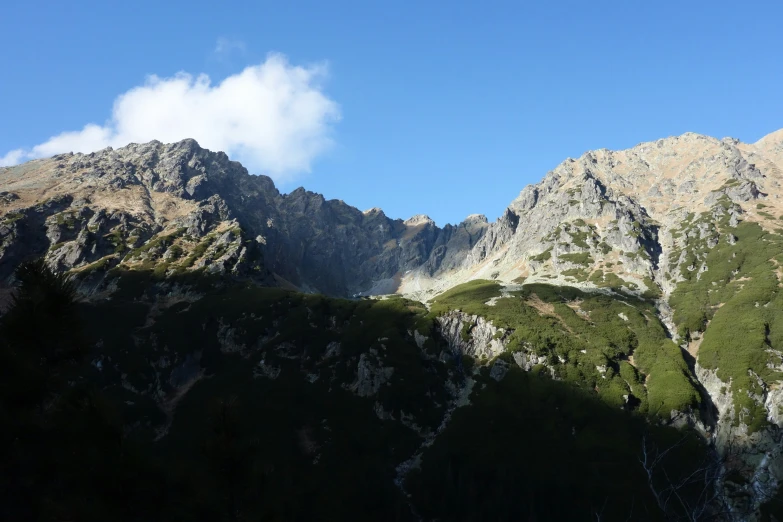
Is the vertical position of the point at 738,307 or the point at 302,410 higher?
the point at 738,307

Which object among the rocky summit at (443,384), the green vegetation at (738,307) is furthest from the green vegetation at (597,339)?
the green vegetation at (738,307)

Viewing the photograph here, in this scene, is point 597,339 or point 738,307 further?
point 597,339

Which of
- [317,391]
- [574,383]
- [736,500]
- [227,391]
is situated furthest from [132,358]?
[736,500]

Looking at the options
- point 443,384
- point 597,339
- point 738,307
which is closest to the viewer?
point 443,384

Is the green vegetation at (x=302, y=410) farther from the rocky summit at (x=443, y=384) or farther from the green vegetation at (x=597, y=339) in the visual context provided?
the green vegetation at (x=597, y=339)

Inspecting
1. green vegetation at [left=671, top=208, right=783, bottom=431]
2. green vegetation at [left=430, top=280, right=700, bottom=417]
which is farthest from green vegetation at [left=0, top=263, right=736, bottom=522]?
green vegetation at [left=671, top=208, right=783, bottom=431]

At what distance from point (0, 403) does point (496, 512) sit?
3171 inches

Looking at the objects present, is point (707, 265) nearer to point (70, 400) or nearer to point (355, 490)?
point (355, 490)

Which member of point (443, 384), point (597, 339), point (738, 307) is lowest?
point (443, 384)

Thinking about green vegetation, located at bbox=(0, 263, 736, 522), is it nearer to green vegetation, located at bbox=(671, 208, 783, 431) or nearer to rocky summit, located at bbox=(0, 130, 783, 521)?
rocky summit, located at bbox=(0, 130, 783, 521)

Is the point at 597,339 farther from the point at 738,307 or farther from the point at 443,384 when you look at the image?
the point at 443,384

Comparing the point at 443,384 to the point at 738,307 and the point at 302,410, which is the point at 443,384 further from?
the point at 738,307

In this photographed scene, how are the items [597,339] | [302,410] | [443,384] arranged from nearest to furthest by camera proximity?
[302,410] < [443,384] < [597,339]

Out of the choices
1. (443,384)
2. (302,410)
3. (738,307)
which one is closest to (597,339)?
(738,307)
